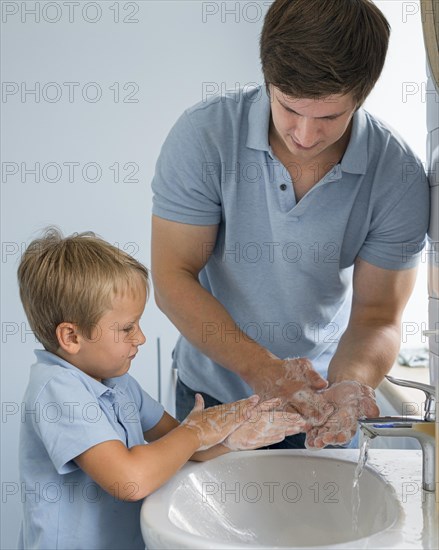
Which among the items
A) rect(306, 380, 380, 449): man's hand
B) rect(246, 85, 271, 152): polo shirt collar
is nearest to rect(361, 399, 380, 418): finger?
rect(306, 380, 380, 449): man's hand

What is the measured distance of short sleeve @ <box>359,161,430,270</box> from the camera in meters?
1.41

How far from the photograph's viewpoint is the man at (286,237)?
1408mm

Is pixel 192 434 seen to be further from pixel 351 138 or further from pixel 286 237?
pixel 351 138

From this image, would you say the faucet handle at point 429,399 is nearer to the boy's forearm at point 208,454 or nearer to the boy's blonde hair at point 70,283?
the boy's forearm at point 208,454

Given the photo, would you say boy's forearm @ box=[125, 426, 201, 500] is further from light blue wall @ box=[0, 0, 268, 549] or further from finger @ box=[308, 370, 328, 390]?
light blue wall @ box=[0, 0, 268, 549]

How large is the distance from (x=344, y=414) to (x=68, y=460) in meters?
0.42

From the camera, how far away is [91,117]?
2.84 metres

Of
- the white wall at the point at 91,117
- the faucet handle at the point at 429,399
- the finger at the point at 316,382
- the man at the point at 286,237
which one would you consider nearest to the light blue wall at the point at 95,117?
the white wall at the point at 91,117

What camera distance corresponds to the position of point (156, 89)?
288 cm

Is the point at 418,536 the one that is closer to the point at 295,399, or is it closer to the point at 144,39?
the point at 295,399

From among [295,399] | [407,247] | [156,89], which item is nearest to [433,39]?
[407,247]

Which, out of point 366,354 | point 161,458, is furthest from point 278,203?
point 161,458

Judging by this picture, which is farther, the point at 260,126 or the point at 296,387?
the point at 260,126

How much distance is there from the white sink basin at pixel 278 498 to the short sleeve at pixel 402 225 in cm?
39
